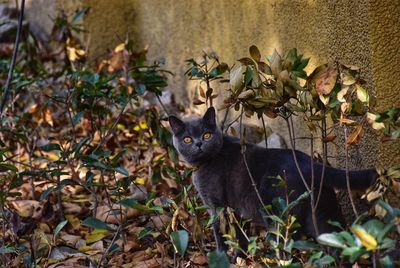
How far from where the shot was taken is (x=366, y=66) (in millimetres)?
3521

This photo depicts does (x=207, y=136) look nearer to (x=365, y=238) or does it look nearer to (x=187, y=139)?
(x=187, y=139)

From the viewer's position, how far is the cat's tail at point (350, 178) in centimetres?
326

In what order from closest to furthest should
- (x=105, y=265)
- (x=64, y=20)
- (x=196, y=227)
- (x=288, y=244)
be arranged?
(x=288, y=244) → (x=196, y=227) → (x=105, y=265) → (x=64, y=20)

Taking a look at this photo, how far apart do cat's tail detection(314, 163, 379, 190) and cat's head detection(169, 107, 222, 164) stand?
0.78 m

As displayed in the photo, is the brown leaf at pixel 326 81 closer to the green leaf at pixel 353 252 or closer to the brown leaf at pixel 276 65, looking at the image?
the brown leaf at pixel 276 65

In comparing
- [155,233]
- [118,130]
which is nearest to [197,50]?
[118,130]

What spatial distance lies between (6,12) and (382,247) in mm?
6588

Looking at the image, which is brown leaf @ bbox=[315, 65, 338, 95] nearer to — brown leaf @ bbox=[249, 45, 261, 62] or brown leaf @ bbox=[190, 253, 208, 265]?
brown leaf @ bbox=[249, 45, 261, 62]

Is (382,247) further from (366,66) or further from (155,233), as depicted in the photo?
(155,233)

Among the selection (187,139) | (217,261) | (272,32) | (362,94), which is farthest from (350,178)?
(272,32)

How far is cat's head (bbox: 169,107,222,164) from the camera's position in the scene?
4066mm

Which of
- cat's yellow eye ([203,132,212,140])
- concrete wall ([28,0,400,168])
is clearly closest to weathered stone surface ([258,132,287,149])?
concrete wall ([28,0,400,168])

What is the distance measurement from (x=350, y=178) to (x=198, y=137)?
1048 millimetres

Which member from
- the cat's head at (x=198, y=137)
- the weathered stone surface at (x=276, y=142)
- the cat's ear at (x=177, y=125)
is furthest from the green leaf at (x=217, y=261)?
the weathered stone surface at (x=276, y=142)
